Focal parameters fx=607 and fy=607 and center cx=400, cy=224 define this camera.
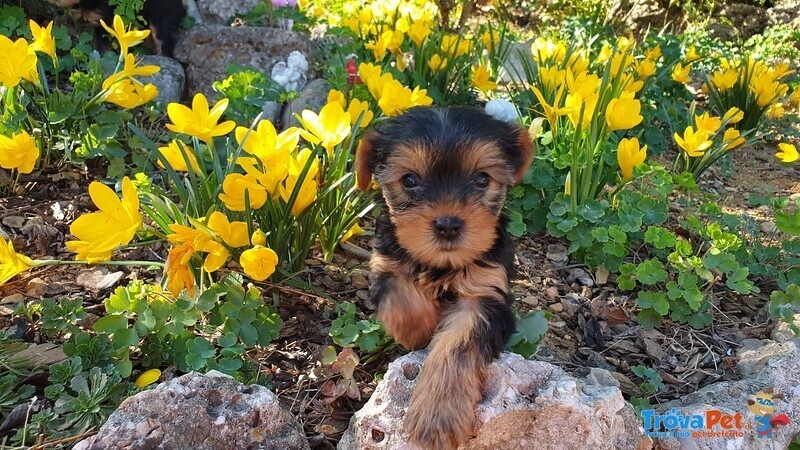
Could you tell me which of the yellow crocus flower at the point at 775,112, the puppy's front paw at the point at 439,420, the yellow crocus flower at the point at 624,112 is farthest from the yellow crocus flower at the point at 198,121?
the yellow crocus flower at the point at 775,112

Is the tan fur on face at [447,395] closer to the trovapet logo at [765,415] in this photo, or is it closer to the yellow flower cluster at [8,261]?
the trovapet logo at [765,415]

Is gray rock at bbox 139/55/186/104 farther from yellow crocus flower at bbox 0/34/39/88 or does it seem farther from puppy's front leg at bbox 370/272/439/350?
puppy's front leg at bbox 370/272/439/350

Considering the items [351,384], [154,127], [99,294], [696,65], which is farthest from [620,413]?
[696,65]

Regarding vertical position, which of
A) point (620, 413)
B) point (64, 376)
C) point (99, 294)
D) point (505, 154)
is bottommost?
point (99, 294)

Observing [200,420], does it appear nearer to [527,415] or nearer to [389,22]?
[527,415]

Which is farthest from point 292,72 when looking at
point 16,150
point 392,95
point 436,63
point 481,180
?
point 481,180

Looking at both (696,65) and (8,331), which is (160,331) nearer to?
(8,331)
